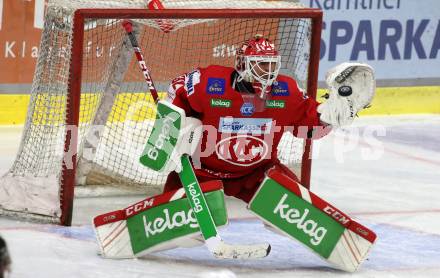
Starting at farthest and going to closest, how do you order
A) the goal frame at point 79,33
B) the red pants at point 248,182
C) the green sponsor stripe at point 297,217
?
1. the goal frame at point 79,33
2. the red pants at point 248,182
3. the green sponsor stripe at point 297,217

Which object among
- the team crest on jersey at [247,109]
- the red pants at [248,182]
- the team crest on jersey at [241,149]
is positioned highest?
the team crest on jersey at [247,109]

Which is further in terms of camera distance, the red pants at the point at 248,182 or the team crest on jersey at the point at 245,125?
the red pants at the point at 248,182

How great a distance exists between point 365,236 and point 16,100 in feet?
10.4

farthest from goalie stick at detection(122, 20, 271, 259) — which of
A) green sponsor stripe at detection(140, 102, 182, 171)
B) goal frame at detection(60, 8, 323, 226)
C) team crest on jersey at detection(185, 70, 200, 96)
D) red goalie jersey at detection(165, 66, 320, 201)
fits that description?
goal frame at detection(60, 8, 323, 226)

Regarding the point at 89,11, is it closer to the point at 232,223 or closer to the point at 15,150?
the point at 232,223

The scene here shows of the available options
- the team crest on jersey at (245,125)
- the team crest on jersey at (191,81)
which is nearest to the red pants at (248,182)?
the team crest on jersey at (245,125)

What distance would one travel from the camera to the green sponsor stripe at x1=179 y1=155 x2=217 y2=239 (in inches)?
188

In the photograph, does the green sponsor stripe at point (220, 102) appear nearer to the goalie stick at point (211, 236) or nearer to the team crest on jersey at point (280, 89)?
the team crest on jersey at point (280, 89)

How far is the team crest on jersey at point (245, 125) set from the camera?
Result: 504 centimetres

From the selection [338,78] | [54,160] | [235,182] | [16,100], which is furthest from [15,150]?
[338,78]

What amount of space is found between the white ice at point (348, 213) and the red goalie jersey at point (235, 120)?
332 mm

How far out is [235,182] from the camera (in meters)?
5.15

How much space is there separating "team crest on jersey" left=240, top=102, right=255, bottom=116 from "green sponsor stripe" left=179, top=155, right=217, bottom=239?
0.36 meters

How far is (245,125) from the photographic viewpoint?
5.06 meters
